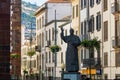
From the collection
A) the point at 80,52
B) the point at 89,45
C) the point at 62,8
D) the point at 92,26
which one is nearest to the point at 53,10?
the point at 62,8

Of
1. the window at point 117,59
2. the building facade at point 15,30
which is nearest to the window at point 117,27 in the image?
the window at point 117,59

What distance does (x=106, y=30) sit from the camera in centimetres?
5941

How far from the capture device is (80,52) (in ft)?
238

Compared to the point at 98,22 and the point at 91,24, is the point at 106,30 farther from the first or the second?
the point at 91,24

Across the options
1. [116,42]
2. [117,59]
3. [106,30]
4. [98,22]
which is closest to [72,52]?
[116,42]

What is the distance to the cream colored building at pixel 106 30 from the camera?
5566cm

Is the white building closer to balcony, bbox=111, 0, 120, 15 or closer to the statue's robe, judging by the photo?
balcony, bbox=111, 0, 120, 15

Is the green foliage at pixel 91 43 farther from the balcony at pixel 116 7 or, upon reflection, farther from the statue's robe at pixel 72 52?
the statue's robe at pixel 72 52

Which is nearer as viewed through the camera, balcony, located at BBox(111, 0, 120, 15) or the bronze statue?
the bronze statue

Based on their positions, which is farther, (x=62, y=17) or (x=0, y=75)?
(x=62, y=17)

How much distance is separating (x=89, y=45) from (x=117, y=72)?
5351 mm

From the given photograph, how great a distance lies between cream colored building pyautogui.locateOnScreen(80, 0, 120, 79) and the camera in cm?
5566

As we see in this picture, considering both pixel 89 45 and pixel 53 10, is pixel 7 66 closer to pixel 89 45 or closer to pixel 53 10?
pixel 89 45

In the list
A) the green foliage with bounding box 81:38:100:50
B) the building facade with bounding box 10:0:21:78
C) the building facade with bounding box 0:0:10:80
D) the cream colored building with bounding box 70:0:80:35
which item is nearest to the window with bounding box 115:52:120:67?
the green foliage with bounding box 81:38:100:50
